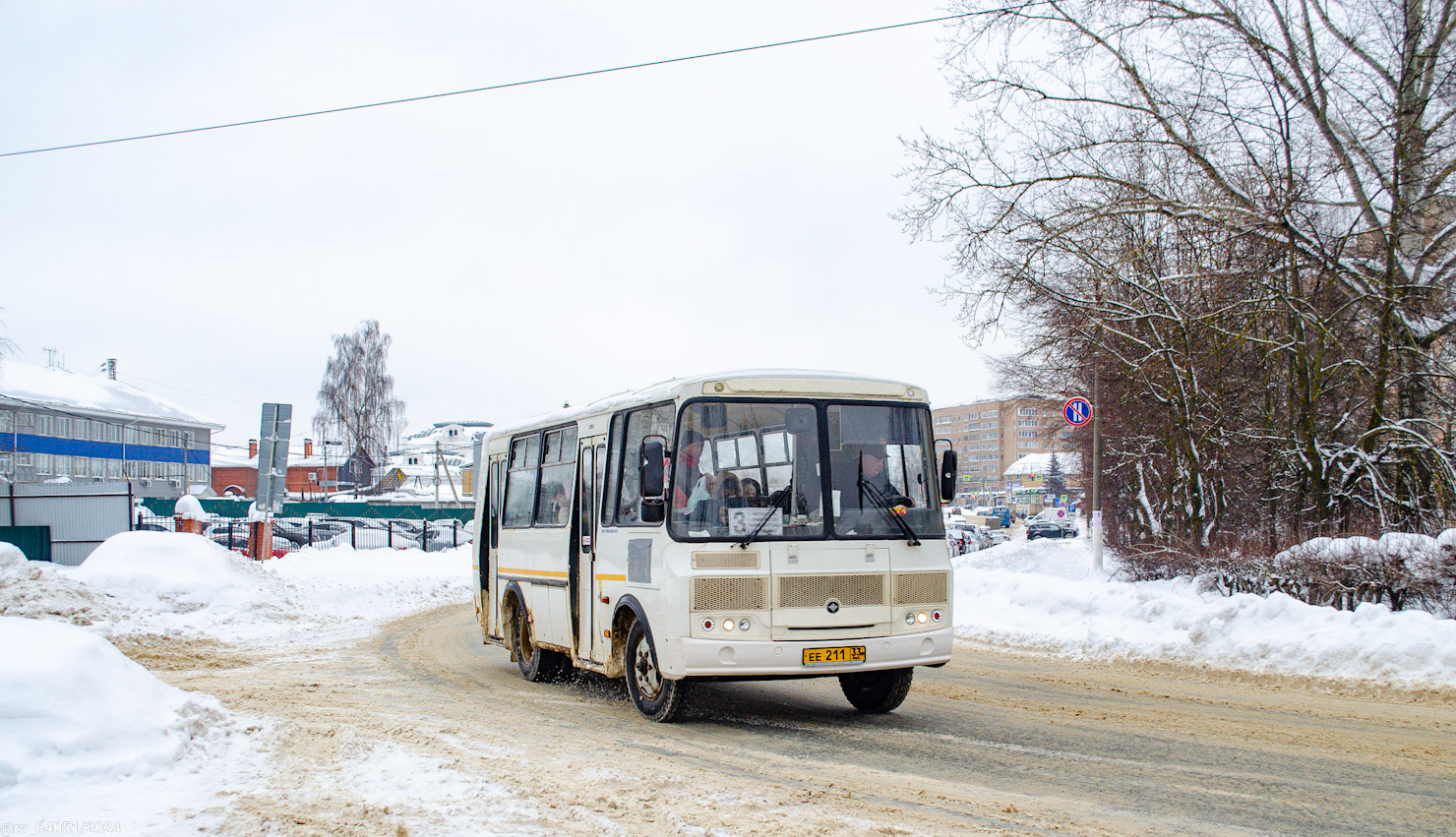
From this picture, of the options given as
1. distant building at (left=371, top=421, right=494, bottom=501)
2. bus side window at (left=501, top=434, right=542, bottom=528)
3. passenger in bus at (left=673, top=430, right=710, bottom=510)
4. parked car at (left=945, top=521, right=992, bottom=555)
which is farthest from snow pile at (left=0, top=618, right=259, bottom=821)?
distant building at (left=371, top=421, right=494, bottom=501)

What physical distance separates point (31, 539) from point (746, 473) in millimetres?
24876

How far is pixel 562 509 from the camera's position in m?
11.2

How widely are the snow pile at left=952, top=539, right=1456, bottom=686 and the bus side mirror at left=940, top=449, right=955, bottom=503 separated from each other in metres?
4.99

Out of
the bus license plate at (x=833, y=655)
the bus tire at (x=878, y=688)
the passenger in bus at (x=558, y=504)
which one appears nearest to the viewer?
the bus license plate at (x=833, y=655)

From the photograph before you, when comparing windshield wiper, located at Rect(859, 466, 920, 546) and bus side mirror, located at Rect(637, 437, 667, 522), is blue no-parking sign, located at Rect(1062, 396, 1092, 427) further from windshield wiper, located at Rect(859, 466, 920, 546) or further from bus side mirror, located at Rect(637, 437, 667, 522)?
bus side mirror, located at Rect(637, 437, 667, 522)

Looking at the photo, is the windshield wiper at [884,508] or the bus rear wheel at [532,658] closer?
the windshield wiper at [884,508]

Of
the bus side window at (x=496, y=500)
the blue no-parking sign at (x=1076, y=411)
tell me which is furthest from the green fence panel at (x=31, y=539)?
the blue no-parking sign at (x=1076, y=411)

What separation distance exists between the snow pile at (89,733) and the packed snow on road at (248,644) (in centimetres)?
1

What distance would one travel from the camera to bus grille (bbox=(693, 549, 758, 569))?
8422mm

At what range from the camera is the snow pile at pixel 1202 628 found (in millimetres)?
10953

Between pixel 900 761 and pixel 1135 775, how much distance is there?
4.78 feet

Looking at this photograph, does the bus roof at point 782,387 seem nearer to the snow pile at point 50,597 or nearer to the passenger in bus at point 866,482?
the passenger in bus at point 866,482

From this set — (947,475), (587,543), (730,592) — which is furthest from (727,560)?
(587,543)

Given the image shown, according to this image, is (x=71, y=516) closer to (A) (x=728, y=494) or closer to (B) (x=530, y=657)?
(B) (x=530, y=657)
